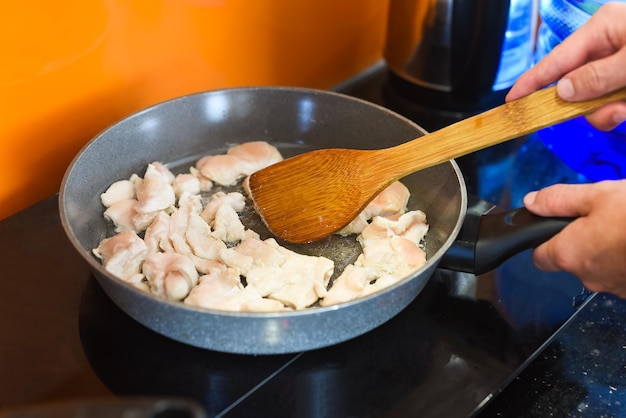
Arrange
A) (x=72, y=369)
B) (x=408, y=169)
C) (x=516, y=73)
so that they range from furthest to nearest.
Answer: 1. (x=516, y=73)
2. (x=408, y=169)
3. (x=72, y=369)

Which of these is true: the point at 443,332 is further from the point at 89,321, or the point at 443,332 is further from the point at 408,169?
the point at 89,321

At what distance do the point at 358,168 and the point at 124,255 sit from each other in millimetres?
348

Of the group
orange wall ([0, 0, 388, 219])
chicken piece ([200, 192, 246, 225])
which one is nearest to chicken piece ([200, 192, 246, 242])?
chicken piece ([200, 192, 246, 225])

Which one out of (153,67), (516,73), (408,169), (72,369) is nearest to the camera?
(72,369)

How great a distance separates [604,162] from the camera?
110cm

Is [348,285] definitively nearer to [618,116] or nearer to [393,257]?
[393,257]

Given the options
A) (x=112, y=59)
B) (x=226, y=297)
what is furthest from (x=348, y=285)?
(x=112, y=59)

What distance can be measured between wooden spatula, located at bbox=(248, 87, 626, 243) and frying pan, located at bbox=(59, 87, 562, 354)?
0.06 metres

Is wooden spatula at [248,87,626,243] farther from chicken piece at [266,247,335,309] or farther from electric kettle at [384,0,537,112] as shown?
electric kettle at [384,0,537,112]

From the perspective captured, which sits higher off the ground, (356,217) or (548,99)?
(548,99)

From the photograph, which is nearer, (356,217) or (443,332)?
(443,332)

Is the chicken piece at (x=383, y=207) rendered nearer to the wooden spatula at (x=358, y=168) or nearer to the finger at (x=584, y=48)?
the wooden spatula at (x=358, y=168)

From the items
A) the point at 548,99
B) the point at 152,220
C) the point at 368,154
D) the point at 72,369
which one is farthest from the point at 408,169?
the point at 72,369

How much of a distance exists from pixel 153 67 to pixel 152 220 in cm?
28
